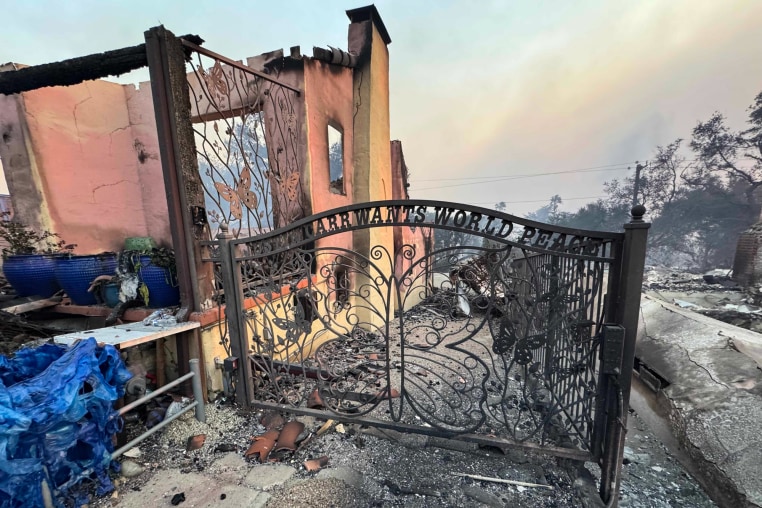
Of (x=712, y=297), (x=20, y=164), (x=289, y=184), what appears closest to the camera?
(x=20, y=164)

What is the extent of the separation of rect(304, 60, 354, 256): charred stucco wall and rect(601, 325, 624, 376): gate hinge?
3.80m

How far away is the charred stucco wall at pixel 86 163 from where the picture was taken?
3961 mm

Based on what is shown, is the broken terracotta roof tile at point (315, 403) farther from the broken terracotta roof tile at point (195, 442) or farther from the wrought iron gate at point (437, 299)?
the broken terracotta roof tile at point (195, 442)

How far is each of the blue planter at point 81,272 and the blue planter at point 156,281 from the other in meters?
0.57

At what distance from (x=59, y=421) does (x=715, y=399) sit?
4.52 meters

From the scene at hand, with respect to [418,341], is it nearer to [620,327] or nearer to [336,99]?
[620,327]

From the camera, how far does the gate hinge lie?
171 cm

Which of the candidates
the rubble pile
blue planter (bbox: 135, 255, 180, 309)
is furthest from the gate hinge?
the rubble pile

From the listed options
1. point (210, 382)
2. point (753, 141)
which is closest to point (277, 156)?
point (210, 382)

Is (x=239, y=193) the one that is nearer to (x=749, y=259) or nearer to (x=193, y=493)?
(x=193, y=493)

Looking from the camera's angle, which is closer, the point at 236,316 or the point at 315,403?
the point at 236,316

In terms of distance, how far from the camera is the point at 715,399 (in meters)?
2.35

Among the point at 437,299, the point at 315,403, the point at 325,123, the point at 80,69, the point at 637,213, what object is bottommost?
the point at 315,403

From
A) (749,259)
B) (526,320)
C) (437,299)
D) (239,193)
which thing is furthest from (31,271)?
(749,259)
